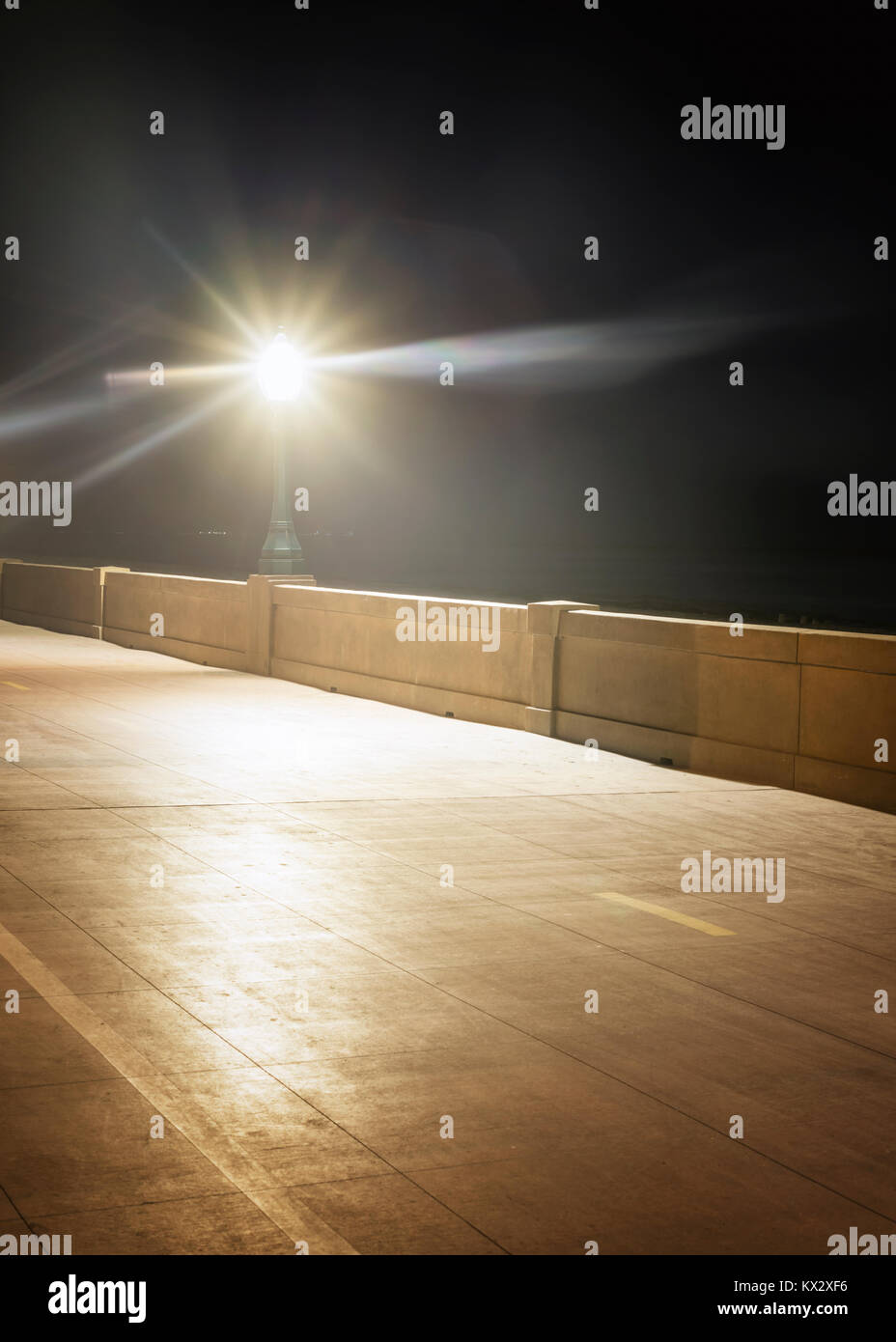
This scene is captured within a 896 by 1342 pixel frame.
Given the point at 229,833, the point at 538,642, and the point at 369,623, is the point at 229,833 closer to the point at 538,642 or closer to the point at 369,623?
the point at 538,642

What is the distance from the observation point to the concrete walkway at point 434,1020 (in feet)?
14.8

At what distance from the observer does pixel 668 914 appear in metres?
8.20

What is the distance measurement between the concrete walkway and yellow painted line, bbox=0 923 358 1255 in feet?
0.05

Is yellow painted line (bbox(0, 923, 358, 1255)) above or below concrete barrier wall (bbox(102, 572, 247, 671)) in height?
Result: below

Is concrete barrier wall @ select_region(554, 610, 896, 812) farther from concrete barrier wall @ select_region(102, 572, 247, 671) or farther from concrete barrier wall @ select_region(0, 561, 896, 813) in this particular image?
concrete barrier wall @ select_region(102, 572, 247, 671)

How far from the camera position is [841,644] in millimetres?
11898

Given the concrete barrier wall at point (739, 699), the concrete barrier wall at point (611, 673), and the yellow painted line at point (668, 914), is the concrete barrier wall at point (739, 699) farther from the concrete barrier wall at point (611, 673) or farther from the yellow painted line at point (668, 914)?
the yellow painted line at point (668, 914)

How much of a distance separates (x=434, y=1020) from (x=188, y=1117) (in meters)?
1.42

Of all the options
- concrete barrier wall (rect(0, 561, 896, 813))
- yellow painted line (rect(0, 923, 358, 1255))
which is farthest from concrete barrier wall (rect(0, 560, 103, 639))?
yellow painted line (rect(0, 923, 358, 1255))

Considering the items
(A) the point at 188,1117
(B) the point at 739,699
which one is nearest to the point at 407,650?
(B) the point at 739,699

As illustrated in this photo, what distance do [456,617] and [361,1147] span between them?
12.1 metres

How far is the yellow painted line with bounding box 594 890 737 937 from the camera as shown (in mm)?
7887

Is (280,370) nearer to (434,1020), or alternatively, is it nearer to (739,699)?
(739,699)

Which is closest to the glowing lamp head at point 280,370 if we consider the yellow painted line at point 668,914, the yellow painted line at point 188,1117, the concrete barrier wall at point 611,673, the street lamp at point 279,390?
the street lamp at point 279,390
